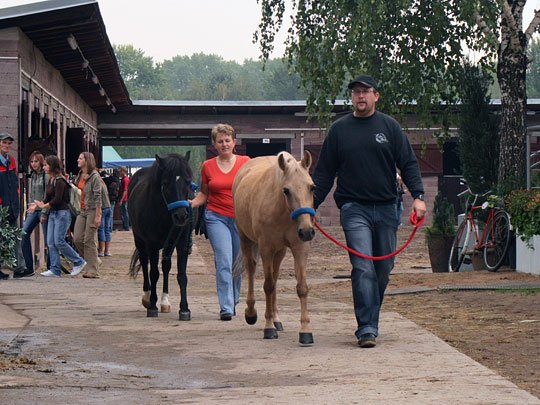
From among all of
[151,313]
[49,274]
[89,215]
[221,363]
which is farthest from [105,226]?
[221,363]

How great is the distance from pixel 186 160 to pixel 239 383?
4.69 m

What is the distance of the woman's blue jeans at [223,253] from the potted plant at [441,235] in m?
9.07

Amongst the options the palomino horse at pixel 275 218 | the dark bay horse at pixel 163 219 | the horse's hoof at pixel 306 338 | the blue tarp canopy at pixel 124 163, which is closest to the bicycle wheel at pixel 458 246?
the dark bay horse at pixel 163 219

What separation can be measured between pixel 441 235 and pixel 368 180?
11.0m

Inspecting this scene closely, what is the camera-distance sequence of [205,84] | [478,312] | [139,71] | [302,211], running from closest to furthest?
[302,211], [478,312], [205,84], [139,71]

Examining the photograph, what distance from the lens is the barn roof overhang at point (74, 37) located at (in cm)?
1850

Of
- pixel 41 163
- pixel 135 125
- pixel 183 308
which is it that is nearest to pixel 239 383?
pixel 183 308

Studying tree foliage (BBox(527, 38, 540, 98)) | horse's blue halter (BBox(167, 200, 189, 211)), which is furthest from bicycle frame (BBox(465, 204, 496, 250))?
tree foliage (BBox(527, 38, 540, 98))

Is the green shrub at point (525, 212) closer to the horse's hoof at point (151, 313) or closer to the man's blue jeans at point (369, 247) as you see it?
the horse's hoof at point (151, 313)

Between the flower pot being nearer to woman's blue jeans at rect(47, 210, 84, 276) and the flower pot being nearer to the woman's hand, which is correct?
woman's blue jeans at rect(47, 210, 84, 276)

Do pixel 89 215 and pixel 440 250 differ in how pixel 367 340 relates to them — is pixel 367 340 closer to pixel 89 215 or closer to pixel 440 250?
pixel 89 215

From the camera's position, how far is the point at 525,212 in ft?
54.9

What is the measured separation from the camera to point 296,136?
42438 mm

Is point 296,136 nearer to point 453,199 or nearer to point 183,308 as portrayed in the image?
point 453,199
